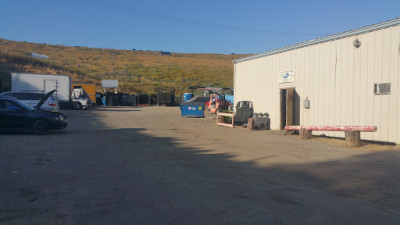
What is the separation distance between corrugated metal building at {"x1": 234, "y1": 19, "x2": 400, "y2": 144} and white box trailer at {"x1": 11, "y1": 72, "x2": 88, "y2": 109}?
17.0 meters

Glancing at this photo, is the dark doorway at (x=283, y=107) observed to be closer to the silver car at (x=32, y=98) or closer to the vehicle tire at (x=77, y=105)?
the silver car at (x=32, y=98)

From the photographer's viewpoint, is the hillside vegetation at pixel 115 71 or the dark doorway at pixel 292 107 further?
the hillside vegetation at pixel 115 71

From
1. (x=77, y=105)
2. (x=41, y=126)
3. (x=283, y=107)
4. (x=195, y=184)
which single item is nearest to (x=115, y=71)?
(x=77, y=105)

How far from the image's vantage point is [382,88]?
1212cm

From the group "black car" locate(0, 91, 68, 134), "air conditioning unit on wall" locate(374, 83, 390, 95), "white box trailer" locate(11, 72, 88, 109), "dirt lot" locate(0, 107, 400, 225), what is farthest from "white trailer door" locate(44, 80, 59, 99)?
"air conditioning unit on wall" locate(374, 83, 390, 95)

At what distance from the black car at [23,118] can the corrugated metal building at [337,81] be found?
400 inches

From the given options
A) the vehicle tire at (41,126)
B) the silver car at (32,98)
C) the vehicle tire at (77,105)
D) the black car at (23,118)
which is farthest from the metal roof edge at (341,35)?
the vehicle tire at (77,105)

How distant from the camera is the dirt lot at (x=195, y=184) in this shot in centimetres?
487

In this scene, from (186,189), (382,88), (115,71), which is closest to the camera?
(186,189)

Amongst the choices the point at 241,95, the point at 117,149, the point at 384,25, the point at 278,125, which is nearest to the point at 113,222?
the point at 117,149

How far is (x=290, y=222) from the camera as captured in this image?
183 inches

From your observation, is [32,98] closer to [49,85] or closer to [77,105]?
[49,85]

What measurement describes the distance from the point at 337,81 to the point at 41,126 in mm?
11719

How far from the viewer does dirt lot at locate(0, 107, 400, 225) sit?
4.87m
